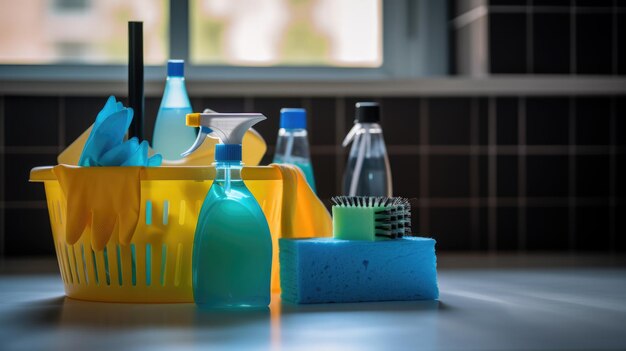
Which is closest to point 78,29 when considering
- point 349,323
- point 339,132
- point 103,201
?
point 339,132

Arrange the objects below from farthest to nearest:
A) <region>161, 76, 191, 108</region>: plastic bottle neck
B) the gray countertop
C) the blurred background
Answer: the blurred background
<region>161, 76, 191, 108</region>: plastic bottle neck
the gray countertop

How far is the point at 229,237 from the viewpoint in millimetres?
974

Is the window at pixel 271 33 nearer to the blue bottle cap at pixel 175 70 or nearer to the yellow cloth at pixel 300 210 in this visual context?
the blue bottle cap at pixel 175 70

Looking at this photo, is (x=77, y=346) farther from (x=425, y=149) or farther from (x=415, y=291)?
(x=425, y=149)

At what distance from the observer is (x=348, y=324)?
0.89m

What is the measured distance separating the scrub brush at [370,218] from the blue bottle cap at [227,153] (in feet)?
0.49

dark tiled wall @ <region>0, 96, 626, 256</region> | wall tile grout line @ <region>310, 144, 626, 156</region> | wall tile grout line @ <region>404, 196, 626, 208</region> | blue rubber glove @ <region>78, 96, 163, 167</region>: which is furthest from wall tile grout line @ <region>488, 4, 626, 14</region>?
blue rubber glove @ <region>78, 96, 163, 167</region>

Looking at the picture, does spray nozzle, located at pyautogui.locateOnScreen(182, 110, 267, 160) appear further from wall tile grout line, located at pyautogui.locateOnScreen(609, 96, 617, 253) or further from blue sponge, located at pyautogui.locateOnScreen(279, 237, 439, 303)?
wall tile grout line, located at pyautogui.locateOnScreen(609, 96, 617, 253)

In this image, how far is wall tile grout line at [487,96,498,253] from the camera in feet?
6.50

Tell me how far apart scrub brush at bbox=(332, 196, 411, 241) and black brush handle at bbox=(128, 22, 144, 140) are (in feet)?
0.92

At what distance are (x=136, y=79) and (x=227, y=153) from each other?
0.79 ft

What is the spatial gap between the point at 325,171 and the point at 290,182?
86cm

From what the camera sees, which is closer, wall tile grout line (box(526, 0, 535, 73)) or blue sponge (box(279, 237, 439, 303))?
blue sponge (box(279, 237, 439, 303))

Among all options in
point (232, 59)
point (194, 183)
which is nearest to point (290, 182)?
point (194, 183)
